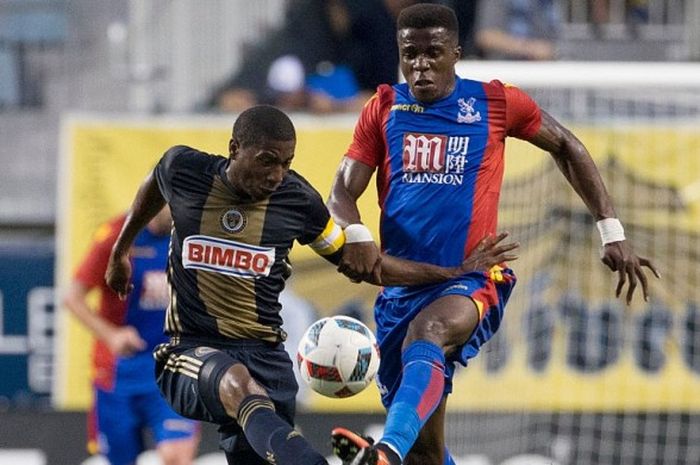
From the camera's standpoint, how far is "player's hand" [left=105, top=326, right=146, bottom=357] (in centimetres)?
877

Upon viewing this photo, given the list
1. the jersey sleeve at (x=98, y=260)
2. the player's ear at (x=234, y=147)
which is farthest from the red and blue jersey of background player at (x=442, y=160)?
the jersey sleeve at (x=98, y=260)

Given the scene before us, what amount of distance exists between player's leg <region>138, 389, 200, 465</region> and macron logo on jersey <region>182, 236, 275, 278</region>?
2.91 m

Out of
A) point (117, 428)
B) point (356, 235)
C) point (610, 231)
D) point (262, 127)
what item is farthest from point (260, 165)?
point (117, 428)

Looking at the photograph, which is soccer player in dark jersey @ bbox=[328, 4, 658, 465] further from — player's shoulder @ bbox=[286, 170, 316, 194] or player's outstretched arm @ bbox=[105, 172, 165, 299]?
player's outstretched arm @ bbox=[105, 172, 165, 299]

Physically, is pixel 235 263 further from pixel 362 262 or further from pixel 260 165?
pixel 362 262

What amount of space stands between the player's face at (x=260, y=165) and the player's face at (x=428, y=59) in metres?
0.84

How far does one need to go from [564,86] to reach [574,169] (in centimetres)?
181

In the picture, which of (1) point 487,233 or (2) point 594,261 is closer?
(1) point 487,233

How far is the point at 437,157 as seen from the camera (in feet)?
22.4

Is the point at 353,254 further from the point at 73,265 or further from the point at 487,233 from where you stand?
the point at 73,265

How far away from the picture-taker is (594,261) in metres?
10.7

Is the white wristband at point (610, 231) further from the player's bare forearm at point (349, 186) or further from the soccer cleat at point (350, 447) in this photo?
the soccer cleat at point (350, 447)

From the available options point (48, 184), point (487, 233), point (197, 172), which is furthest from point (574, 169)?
point (48, 184)

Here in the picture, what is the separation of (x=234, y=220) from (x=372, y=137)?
94 centimetres
